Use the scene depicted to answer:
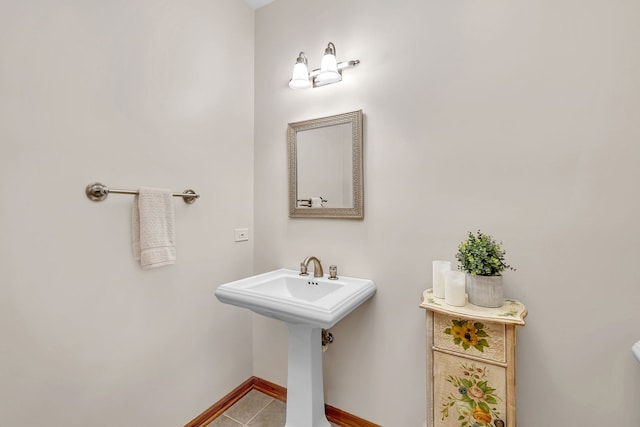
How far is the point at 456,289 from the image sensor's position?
106 centimetres

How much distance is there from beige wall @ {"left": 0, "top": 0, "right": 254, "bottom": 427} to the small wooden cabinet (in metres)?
1.26

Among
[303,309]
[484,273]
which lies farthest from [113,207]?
[484,273]

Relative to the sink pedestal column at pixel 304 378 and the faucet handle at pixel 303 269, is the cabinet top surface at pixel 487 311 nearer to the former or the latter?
the sink pedestal column at pixel 304 378

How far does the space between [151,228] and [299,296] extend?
0.85m

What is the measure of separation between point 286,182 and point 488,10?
1.33 m

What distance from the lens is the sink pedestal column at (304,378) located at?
4.57ft

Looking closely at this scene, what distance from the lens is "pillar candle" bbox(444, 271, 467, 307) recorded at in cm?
106

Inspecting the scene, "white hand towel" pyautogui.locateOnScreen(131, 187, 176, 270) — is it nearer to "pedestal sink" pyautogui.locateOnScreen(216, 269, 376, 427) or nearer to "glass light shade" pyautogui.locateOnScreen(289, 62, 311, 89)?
"pedestal sink" pyautogui.locateOnScreen(216, 269, 376, 427)

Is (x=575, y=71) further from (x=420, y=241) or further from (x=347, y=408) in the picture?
(x=347, y=408)

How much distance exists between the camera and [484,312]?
1.00 metres

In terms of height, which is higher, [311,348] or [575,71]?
[575,71]

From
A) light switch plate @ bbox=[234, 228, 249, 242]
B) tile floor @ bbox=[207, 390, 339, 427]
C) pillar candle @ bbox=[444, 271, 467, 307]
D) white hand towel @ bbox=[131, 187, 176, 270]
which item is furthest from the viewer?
light switch plate @ bbox=[234, 228, 249, 242]

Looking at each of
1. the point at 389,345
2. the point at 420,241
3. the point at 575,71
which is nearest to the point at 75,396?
the point at 389,345

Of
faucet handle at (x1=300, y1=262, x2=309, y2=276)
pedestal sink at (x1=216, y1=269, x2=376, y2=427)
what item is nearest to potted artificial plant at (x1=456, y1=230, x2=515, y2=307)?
pedestal sink at (x1=216, y1=269, x2=376, y2=427)
